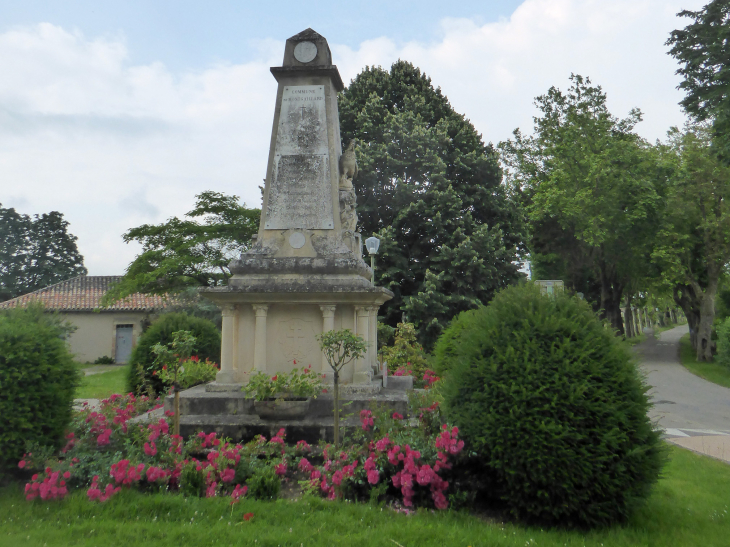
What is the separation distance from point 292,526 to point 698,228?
79.3ft

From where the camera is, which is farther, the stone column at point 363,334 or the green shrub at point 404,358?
the green shrub at point 404,358

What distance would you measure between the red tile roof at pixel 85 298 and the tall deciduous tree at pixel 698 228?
25.7 metres

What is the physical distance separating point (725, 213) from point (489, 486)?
22609 mm

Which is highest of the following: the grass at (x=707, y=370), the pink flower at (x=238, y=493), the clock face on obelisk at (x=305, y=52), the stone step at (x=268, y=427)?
the clock face on obelisk at (x=305, y=52)

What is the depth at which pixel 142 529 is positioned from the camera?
4.02m

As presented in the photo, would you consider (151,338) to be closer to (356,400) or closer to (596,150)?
(356,400)

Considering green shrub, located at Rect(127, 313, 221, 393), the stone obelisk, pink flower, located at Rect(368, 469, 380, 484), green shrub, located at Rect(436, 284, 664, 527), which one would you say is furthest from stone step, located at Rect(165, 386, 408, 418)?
green shrub, located at Rect(127, 313, 221, 393)

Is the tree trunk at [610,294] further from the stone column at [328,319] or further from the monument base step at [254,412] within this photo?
the stone column at [328,319]

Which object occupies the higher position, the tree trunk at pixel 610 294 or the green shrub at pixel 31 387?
the tree trunk at pixel 610 294

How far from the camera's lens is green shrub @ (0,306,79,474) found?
16.0 feet

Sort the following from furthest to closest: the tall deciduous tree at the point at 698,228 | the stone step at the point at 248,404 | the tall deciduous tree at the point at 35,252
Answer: the tall deciduous tree at the point at 35,252 < the tall deciduous tree at the point at 698,228 < the stone step at the point at 248,404

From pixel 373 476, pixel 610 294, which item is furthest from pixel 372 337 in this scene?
pixel 610 294

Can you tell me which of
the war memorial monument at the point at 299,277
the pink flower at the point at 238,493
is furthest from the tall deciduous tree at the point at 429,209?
the pink flower at the point at 238,493

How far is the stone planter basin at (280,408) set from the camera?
608cm
